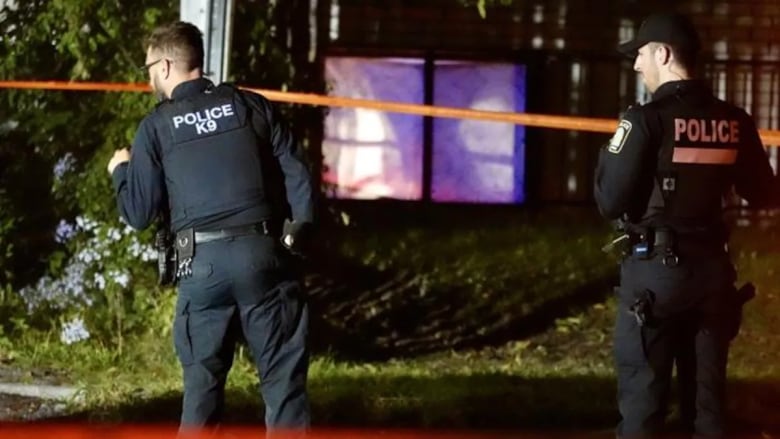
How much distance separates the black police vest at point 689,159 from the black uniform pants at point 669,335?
131mm

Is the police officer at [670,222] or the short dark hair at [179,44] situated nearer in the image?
the police officer at [670,222]

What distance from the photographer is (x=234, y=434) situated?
6410 mm

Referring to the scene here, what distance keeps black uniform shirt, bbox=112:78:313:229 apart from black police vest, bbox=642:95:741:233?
122 cm

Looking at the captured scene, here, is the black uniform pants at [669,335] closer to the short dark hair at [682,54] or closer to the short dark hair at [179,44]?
the short dark hair at [682,54]

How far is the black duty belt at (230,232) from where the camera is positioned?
520 cm

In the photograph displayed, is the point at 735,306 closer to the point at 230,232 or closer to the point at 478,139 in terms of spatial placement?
the point at 230,232

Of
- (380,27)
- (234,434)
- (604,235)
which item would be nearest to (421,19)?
(380,27)

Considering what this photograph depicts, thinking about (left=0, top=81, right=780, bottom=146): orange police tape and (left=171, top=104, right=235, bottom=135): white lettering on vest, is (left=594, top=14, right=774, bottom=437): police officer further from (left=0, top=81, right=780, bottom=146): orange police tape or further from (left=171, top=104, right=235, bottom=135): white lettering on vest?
(left=0, top=81, right=780, bottom=146): orange police tape

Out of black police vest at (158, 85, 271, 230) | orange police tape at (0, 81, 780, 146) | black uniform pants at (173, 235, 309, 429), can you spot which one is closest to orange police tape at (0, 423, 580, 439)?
black uniform pants at (173, 235, 309, 429)

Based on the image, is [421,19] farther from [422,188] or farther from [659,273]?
[659,273]

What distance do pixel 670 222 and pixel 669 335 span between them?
0.39m

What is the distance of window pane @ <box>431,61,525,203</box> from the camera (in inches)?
516

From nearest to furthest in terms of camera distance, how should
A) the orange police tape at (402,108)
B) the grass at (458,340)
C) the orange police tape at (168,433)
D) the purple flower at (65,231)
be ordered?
the orange police tape at (168,433)
the grass at (458,340)
the orange police tape at (402,108)
the purple flower at (65,231)

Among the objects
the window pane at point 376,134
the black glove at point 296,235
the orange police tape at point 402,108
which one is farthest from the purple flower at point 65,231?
the window pane at point 376,134
